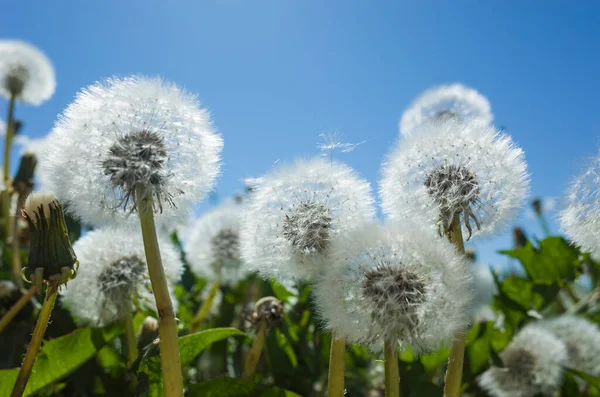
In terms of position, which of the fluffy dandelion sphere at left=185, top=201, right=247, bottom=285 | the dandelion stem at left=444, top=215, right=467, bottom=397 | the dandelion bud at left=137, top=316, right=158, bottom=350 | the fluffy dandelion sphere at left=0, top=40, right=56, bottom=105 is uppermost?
the fluffy dandelion sphere at left=0, top=40, right=56, bottom=105

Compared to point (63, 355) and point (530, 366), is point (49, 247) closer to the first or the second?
point (63, 355)

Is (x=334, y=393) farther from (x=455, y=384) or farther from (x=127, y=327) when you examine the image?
(x=127, y=327)

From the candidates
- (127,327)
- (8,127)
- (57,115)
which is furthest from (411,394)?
(8,127)

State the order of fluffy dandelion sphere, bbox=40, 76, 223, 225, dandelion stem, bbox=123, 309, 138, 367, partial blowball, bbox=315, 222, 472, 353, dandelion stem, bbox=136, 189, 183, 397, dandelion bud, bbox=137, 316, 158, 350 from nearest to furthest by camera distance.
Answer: dandelion stem, bbox=136, 189, 183, 397 < partial blowball, bbox=315, 222, 472, 353 < fluffy dandelion sphere, bbox=40, 76, 223, 225 < dandelion stem, bbox=123, 309, 138, 367 < dandelion bud, bbox=137, 316, 158, 350

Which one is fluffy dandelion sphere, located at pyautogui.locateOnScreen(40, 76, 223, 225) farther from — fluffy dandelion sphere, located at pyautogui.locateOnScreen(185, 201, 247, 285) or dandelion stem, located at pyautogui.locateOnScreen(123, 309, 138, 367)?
fluffy dandelion sphere, located at pyautogui.locateOnScreen(185, 201, 247, 285)

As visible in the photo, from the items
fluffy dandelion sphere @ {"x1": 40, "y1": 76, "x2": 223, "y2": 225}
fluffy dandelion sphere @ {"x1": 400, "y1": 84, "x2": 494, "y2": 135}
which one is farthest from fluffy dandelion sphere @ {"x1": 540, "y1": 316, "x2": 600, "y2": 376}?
fluffy dandelion sphere @ {"x1": 40, "y1": 76, "x2": 223, "y2": 225}
